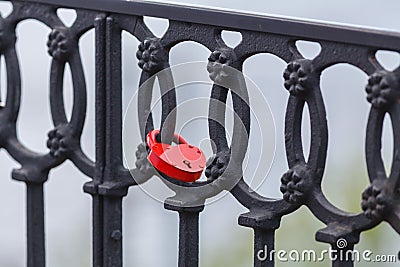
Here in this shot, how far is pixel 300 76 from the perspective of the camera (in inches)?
76.1

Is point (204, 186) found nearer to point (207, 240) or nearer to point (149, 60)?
point (149, 60)

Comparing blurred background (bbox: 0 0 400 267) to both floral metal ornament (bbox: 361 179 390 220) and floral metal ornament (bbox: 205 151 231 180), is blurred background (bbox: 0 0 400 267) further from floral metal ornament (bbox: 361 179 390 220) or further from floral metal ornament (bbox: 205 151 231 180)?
floral metal ornament (bbox: 361 179 390 220)

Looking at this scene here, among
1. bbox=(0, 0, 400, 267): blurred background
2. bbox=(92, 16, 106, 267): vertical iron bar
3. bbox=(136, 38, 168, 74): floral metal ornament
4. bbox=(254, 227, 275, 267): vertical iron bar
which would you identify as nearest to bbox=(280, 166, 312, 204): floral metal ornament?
bbox=(254, 227, 275, 267): vertical iron bar

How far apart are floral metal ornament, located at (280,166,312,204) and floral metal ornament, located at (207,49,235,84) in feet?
0.76

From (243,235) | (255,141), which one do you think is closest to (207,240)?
(243,235)

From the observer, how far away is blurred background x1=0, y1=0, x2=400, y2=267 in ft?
15.6

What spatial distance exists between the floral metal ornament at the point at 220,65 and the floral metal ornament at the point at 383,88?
0.33 meters

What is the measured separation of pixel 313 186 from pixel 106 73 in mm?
562

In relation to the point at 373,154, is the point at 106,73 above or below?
above

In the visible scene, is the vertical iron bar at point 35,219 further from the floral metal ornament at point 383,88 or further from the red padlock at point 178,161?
the floral metal ornament at point 383,88

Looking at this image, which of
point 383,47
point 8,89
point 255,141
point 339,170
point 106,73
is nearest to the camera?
point 383,47

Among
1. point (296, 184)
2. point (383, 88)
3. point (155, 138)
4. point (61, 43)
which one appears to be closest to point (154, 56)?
point (155, 138)

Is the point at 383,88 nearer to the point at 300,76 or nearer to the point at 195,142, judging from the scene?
the point at 300,76

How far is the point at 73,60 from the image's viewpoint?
235 centimetres
